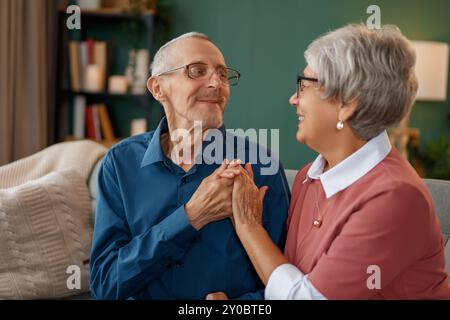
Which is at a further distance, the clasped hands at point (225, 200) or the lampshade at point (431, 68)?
the lampshade at point (431, 68)

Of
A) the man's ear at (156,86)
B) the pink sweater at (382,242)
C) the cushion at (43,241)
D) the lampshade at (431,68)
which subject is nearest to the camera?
the pink sweater at (382,242)

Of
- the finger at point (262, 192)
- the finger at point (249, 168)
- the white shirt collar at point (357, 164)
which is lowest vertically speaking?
the finger at point (262, 192)

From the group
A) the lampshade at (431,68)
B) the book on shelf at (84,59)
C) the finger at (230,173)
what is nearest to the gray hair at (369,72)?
the finger at (230,173)

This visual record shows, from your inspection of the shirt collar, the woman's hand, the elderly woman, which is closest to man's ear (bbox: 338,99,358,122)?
the elderly woman

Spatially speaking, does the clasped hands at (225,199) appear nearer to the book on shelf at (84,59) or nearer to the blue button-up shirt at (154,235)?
the blue button-up shirt at (154,235)

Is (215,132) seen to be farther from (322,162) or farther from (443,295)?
(443,295)

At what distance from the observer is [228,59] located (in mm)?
4355

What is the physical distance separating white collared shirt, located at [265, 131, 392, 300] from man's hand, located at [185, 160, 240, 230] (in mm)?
216

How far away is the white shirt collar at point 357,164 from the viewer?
1.37m

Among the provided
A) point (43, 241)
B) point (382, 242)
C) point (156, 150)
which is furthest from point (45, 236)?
point (382, 242)

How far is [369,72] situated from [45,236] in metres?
1.35

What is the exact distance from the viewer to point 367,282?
4.21ft

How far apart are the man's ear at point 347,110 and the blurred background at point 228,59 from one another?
283cm

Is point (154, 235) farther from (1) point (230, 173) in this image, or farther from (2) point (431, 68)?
(2) point (431, 68)
